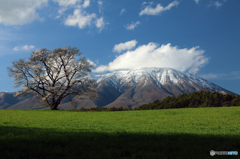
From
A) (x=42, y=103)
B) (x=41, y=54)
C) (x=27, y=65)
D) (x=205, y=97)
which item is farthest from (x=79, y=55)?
(x=205, y=97)

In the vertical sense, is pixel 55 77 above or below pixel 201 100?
above

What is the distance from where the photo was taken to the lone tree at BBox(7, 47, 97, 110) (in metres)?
41.8

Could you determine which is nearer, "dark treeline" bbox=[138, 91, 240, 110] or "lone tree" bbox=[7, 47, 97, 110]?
"lone tree" bbox=[7, 47, 97, 110]

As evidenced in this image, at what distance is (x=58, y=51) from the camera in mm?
43281

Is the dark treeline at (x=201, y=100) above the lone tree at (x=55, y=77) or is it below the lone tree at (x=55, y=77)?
below

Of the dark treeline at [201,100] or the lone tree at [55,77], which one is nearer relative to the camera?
the lone tree at [55,77]

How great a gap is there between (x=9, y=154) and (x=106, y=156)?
329 centimetres

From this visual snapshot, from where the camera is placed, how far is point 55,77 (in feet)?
144

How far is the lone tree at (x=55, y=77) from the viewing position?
1645 inches

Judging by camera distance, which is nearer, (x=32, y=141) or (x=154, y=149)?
(x=154, y=149)

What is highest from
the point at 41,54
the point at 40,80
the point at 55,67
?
the point at 41,54

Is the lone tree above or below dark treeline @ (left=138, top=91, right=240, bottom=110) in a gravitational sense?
above

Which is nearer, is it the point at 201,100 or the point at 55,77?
the point at 55,77

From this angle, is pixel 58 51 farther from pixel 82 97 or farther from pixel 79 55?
pixel 82 97
